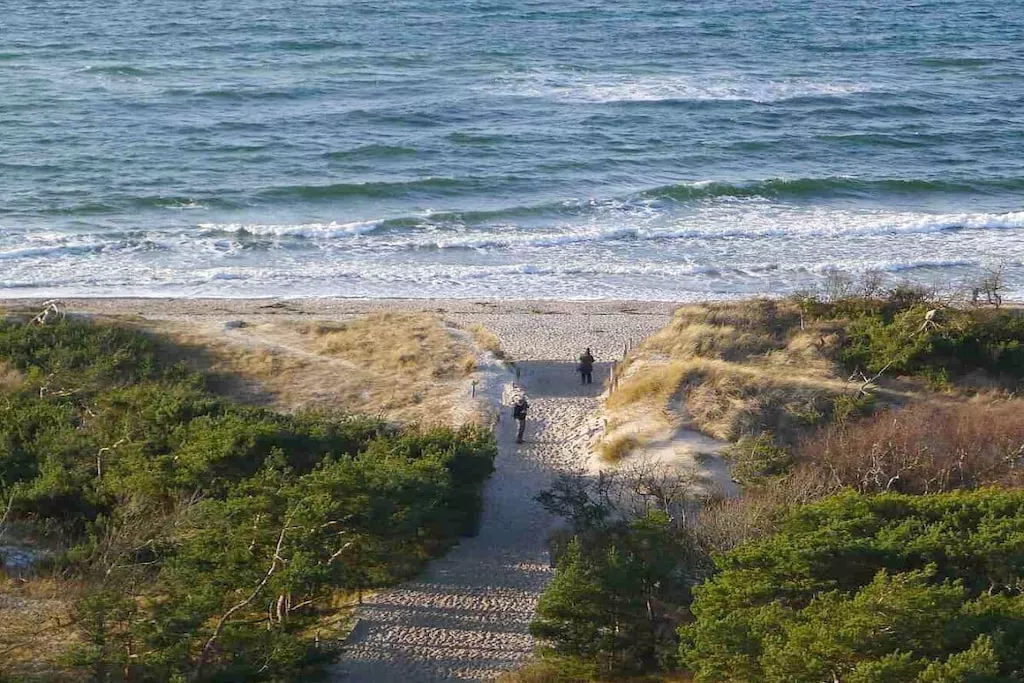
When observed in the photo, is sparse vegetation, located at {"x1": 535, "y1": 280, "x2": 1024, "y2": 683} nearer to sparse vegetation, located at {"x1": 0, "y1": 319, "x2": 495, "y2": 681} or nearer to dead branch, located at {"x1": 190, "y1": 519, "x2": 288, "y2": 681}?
sparse vegetation, located at {"x1": 0, "y1": 319, "x2": 495, "y2": 681}

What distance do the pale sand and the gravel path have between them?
2cm

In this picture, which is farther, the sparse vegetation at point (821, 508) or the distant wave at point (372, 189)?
the distant wave at point (372, 189)

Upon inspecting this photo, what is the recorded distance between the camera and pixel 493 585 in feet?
54.2

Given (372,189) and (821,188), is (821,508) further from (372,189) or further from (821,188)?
(821,188)

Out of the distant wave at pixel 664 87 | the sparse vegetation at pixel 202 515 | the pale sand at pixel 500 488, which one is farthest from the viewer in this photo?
the distant wave at pixel 664 87

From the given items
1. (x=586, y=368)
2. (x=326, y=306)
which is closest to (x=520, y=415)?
(x=586, y=368)

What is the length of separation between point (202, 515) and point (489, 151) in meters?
28.8

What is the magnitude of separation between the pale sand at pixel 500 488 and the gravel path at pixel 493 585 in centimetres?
2

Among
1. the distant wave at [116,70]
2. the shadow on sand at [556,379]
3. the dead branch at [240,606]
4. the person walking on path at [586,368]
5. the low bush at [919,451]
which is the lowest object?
the shadow on sand at [556,379]

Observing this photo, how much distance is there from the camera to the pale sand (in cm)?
1482

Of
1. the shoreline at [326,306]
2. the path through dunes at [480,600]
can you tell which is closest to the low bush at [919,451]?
the path through dunes at [480,600]

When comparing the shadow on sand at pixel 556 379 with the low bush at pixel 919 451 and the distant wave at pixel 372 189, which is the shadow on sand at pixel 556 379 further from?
the distant wave at pixel 372 189

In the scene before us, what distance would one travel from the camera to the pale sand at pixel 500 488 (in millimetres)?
14820

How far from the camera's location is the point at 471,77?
5228cm
